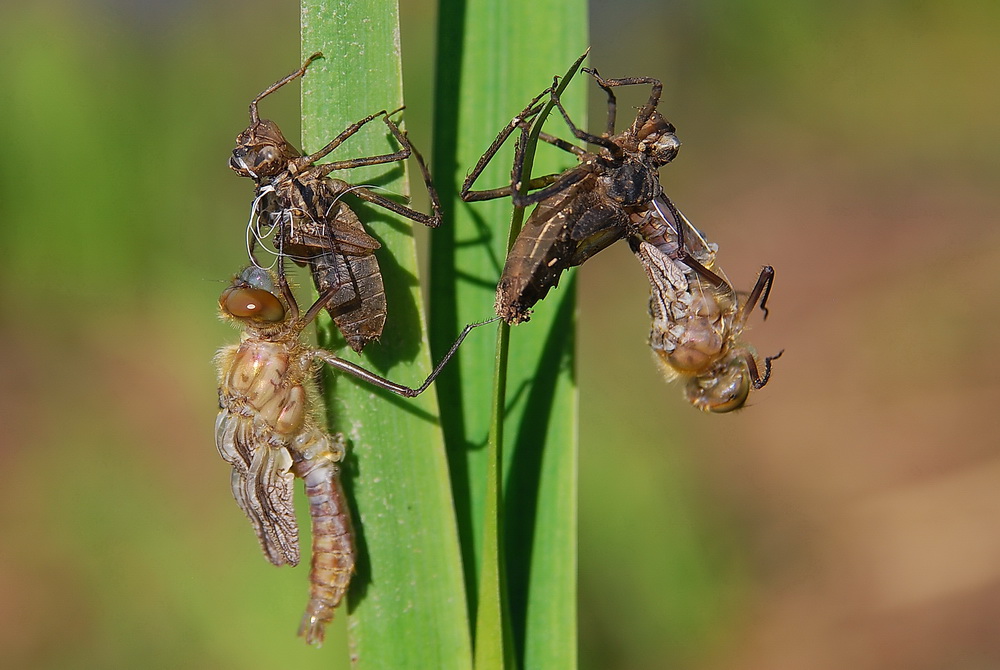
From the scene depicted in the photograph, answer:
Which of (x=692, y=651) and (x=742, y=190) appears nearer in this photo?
(x=692, y=651)

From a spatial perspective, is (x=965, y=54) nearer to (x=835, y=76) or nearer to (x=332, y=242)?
(x=835, y=76)

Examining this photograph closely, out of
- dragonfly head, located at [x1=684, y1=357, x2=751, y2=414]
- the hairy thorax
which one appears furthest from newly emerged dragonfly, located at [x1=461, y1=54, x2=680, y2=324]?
the hairy thorax

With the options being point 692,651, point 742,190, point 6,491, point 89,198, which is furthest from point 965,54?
point 6,491

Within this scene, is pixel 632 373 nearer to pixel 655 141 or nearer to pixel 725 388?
pixel 725 388

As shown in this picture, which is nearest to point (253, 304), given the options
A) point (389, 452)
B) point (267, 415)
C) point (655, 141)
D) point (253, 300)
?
point (253, 300)

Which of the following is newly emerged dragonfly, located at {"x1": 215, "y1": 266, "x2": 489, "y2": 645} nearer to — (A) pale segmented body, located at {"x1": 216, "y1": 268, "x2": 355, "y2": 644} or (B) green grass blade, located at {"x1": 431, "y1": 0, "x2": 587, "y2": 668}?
(A) pale segmented body, located at {"x1": 216, "y1": 268, "x2": 355, "y2": 644}
